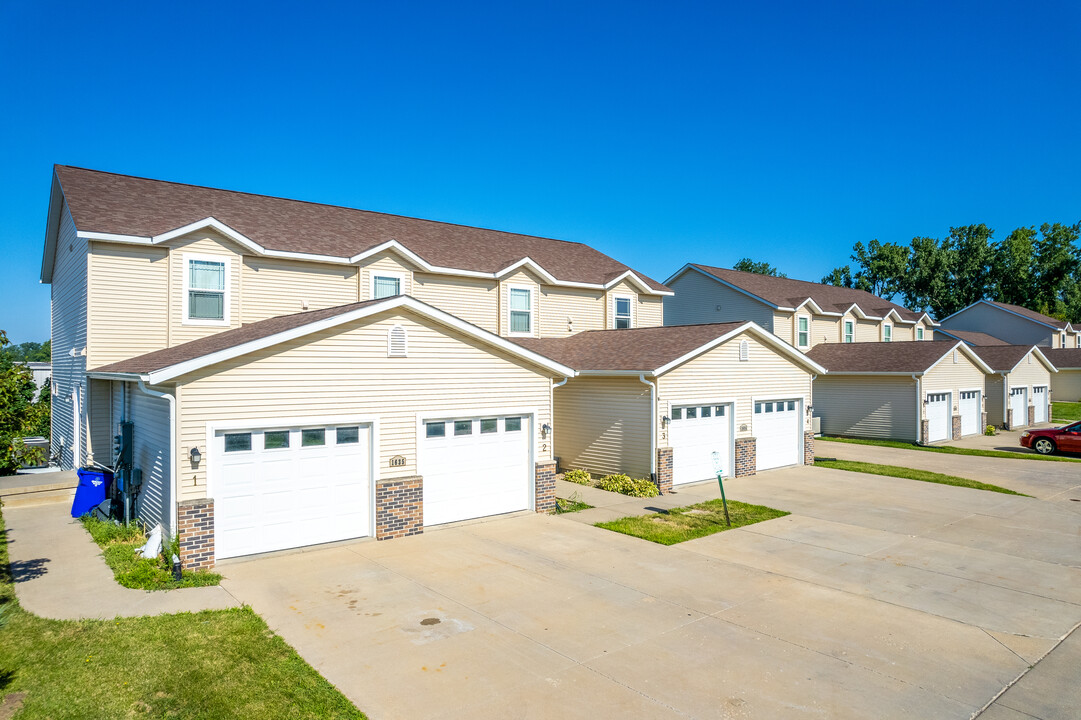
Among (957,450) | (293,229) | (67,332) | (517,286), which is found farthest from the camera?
(957,450)

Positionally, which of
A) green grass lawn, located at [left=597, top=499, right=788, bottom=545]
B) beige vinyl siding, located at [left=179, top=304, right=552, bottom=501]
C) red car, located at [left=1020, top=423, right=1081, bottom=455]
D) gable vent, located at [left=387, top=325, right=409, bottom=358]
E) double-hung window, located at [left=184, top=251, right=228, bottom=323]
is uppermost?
double-hung window, located at [left=184, top=251, right=228, bottom=323]

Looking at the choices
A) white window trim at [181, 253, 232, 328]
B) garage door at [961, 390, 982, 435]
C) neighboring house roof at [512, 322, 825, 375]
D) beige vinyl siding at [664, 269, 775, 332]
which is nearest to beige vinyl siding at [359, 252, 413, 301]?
white window trim at [181, 253, 232, 328]

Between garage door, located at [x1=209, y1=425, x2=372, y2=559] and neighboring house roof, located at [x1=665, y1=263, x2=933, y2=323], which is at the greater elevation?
neighboring house roof, located at [x1=665, y1=263, x2=933, y2=323]

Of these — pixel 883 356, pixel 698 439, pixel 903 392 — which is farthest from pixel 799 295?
pixel 698 439

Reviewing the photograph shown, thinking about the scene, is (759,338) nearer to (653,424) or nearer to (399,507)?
(653,424)

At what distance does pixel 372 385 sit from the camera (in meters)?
Answer: 12.2

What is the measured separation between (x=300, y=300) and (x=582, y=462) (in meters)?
8.99

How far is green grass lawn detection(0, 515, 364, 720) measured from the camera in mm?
6105

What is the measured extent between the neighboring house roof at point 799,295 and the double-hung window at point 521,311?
15654 millimetres

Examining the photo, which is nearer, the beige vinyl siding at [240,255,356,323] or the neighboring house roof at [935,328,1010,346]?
the beige vinyl siding at [240,255,356,323]

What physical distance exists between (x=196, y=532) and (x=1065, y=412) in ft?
162

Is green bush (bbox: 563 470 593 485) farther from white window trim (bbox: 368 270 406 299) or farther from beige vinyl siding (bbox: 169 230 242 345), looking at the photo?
beige vinyl siding (bbox: 169 230 242 345)

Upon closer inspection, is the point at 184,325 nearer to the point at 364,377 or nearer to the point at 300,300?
the point at 300,300

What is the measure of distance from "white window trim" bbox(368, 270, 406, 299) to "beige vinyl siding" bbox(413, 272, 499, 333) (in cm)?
49
